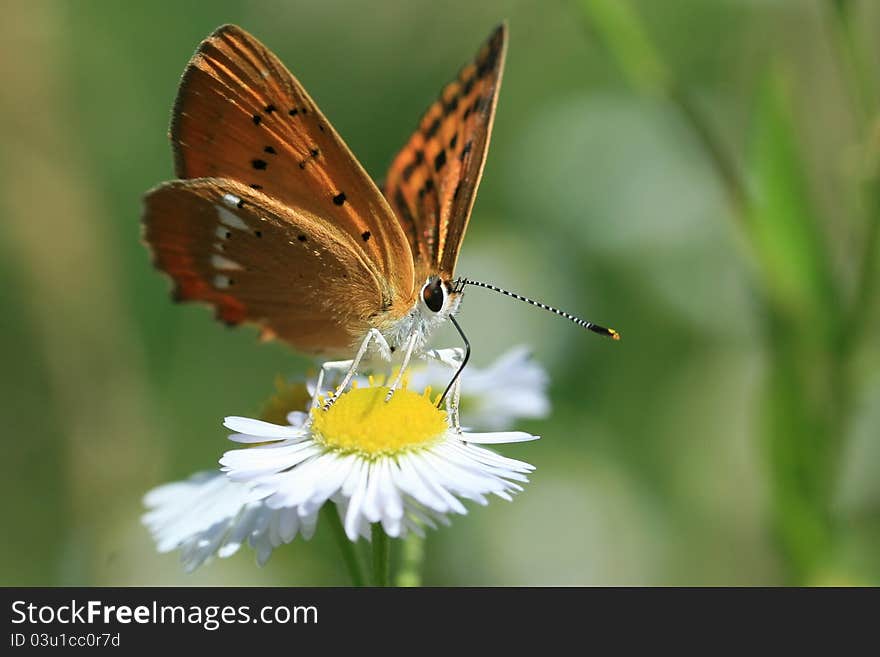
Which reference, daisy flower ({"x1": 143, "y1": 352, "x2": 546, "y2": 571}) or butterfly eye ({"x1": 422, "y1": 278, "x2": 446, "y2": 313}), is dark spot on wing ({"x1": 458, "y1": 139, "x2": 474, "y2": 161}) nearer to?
butterfly eye ({"x1": 422, "y1": 278, "x2": 446, "y2": 313})

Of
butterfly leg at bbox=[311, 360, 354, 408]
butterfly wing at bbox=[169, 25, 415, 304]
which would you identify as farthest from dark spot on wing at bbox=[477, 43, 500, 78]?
butterfly leg at bbox=[311, 360, 354, 408]

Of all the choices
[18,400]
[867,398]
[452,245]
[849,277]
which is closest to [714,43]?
[849,277]

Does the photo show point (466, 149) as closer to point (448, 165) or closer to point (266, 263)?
point (448, 165)

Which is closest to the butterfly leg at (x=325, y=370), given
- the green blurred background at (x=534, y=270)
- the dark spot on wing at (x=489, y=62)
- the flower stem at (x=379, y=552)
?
the flower stem at (x=379, y=552)

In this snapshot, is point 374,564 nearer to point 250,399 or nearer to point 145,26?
point 250,399

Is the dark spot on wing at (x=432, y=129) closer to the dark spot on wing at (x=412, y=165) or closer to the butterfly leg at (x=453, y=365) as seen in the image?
the dark spot on wing at (x=412, y=165)

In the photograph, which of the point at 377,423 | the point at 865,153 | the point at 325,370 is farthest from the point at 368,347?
the point at 865,153
